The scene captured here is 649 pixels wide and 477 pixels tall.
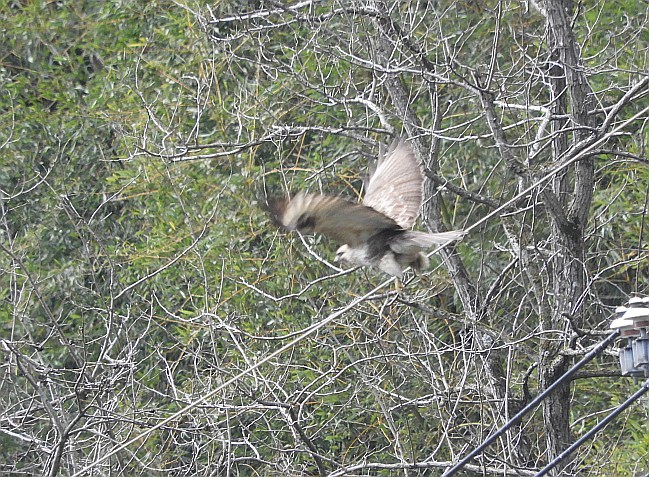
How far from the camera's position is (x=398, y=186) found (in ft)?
16.4

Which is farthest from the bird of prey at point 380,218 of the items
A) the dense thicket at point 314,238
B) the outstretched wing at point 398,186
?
the dense thicket at point 314,238

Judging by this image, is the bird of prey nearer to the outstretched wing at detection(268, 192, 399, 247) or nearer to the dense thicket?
the outstretched wing at detection(268, 192, 399, 247)

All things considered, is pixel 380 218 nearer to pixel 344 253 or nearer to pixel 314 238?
pixel 344 253

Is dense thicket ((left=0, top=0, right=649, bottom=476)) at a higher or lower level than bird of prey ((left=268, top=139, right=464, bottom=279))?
lower

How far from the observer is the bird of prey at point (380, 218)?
13.1ft

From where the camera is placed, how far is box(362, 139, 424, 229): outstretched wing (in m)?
4.86

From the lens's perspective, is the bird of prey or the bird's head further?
the bird's head

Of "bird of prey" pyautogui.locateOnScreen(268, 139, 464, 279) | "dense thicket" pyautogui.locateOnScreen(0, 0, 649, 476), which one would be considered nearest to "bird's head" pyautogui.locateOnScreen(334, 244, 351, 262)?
"bird of prey" pyautogui.locateOnScreen(268, 139, 464, 279)

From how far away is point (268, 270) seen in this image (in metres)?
7.04

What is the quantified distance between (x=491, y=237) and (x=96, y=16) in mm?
3758

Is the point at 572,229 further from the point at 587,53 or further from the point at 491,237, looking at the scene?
the point at 491,237

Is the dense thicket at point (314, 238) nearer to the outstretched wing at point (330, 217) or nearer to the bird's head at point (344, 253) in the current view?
the bird's head at point (344, 253)

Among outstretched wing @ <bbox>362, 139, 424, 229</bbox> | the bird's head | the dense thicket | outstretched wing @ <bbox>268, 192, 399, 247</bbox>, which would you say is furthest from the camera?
the dense thicket

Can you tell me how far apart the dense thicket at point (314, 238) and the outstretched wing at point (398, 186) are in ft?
0.50
